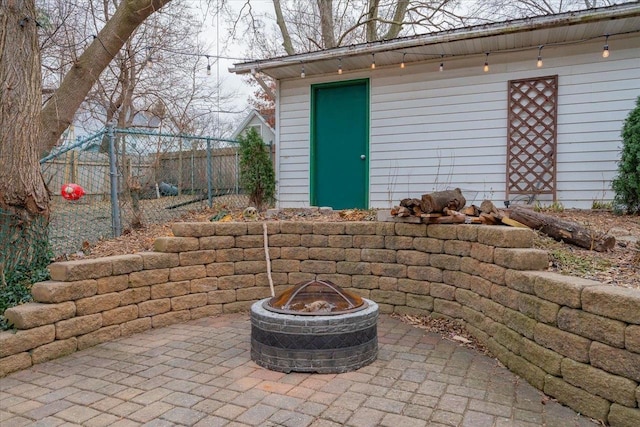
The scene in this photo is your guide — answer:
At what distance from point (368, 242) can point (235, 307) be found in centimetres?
162

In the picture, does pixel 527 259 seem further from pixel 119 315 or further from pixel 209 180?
pixel 209 180

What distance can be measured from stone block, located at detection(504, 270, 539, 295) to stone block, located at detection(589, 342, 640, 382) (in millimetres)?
575

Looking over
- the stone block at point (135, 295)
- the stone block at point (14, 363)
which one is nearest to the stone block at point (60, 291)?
the stone block at point (135, 295)

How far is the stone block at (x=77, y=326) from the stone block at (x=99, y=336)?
38mm

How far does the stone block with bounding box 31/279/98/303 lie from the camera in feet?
10.7

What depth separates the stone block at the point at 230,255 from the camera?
15.0 ft

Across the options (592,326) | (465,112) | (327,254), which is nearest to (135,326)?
(327,254)

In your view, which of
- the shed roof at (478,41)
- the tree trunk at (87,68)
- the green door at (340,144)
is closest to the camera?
the shed roof at (478,41)

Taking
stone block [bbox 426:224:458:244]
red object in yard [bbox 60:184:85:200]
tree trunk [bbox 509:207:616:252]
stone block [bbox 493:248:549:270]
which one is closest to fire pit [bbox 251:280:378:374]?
stone block [bbox 493:248:549:270]

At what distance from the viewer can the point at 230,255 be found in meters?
4.62

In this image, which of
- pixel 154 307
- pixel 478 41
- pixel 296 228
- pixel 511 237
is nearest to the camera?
pixel 511 237

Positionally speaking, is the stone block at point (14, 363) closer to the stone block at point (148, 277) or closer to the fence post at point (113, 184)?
the stone block at point (148, 277)

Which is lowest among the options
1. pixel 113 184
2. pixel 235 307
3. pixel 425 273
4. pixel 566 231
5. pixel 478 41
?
pixel 235 307

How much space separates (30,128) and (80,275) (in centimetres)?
149
